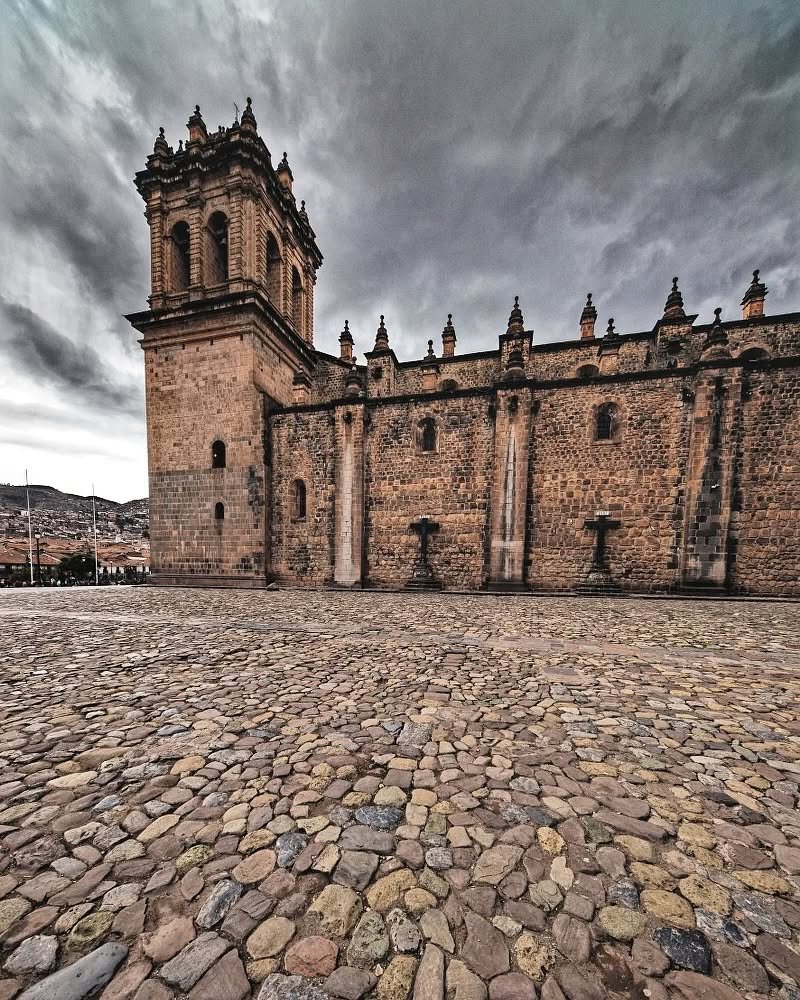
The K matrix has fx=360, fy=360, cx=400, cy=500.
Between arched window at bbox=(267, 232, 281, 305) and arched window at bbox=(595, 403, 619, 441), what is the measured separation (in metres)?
16.4

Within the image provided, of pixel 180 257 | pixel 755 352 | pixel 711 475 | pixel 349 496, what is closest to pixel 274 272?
pixel 180 257

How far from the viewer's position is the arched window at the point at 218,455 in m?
16.4

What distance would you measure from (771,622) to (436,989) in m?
10.3

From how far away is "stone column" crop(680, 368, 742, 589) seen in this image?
12.1m

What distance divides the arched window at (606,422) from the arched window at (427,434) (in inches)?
242

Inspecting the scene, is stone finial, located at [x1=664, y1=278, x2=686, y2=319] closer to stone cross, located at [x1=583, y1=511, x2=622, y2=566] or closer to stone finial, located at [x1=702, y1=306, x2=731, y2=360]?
stone finial, located at [x1=702, y1=306, x2=731, y2=360]

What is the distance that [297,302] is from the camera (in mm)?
20703

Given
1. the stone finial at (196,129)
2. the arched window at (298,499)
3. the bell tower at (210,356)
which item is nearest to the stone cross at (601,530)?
the arched window at (298,499)

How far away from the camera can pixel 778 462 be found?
12.0 metres

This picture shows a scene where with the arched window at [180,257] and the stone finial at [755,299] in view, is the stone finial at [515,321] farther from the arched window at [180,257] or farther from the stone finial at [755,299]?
the arched window at [180,257]

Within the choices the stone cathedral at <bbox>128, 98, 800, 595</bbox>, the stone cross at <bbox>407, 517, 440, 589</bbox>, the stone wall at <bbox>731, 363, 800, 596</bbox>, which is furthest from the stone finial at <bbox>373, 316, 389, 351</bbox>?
the stone wall at <bbox>731, 363, 800, 596</bbox>

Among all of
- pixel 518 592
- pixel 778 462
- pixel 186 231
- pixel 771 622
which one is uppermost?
pixel 186 231

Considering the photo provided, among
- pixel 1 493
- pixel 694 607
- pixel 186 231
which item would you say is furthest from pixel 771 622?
pixel 1 493

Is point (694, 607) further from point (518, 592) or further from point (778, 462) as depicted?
point (778, 462)
